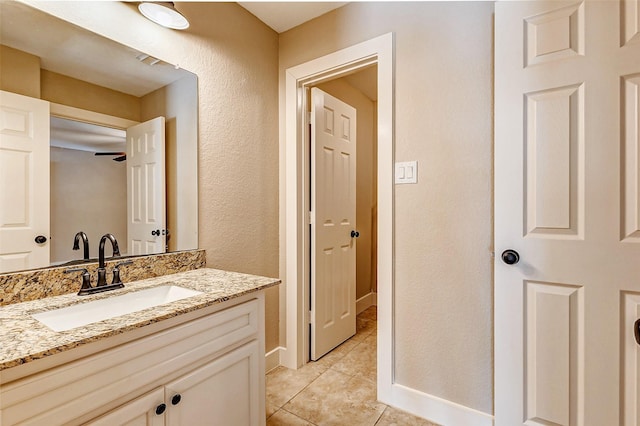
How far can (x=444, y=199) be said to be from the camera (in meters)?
1.52

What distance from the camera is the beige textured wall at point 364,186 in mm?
3229

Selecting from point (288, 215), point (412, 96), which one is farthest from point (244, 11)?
point (288, 215)

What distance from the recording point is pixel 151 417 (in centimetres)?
88

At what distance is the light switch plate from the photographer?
5.24 feet

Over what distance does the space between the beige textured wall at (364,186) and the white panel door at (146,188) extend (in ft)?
6.81

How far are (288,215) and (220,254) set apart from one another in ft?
1.84

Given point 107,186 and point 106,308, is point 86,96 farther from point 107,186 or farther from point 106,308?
point 106,308

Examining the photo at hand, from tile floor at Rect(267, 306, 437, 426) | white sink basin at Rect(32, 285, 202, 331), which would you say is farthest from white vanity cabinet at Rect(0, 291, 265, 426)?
tile floor at Rect(267, 306, 437, 426)

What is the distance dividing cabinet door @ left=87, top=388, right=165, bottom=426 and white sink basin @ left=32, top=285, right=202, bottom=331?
319mm

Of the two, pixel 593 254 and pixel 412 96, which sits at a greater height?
pixel 412 96

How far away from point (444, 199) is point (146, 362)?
1.44 meters

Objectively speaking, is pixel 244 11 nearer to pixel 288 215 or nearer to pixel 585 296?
pixel 288 215

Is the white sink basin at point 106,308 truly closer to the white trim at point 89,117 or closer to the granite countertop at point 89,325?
the granite countertop at point 89,325

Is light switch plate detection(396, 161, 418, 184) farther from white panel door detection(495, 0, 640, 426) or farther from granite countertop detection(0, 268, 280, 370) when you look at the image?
granite countertop detection(0, 268, 280, 370)
